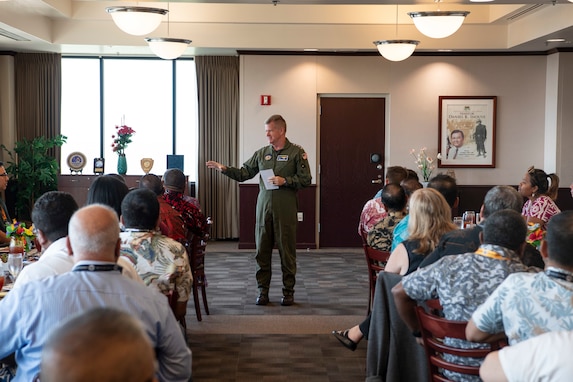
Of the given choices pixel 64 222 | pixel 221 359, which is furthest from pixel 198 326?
pixel 64 222

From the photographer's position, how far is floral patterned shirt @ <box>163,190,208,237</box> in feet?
21.7

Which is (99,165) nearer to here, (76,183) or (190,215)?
(76,183)

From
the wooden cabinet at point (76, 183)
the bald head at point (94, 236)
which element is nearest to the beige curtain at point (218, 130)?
the wooden cabinet at point (76, 183)

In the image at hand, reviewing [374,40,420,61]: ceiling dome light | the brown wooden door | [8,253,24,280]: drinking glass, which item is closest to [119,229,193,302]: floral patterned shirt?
[8,253,24,280]: drinking glass

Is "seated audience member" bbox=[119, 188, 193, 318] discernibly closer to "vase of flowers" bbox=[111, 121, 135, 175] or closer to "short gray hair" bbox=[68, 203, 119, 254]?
"short gray hair" bbox=[68, 203, 119, 254]

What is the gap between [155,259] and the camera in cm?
449

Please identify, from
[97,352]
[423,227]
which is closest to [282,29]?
[423,227]

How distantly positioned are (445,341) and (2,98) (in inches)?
406

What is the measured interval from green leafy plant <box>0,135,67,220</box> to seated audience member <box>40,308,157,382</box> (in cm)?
1105

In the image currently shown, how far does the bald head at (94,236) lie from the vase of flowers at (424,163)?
9.35 meters

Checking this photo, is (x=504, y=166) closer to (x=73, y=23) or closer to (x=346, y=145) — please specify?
(x=346, y=145)

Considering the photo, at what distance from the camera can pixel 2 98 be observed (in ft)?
40.7

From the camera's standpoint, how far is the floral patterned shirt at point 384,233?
6031mm

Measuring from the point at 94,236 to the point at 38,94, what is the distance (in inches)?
404
